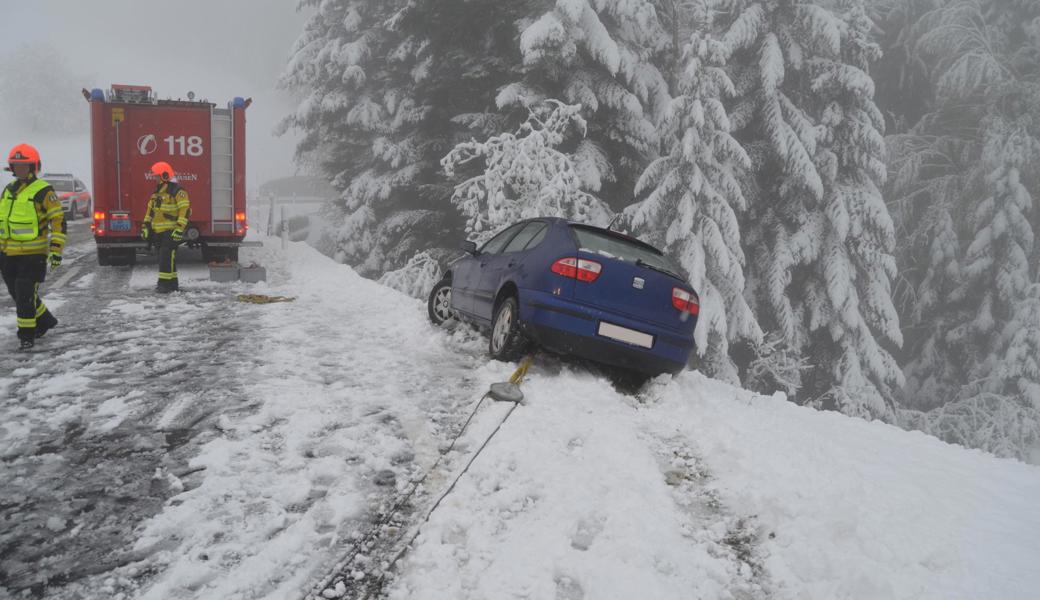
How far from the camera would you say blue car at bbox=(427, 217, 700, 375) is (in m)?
5.70

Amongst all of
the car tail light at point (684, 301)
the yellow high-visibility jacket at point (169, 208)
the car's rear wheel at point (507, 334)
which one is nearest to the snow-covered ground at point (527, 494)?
the car's rear wheel at point (507, 334)

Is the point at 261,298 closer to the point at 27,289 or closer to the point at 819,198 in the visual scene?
the point at 27,289

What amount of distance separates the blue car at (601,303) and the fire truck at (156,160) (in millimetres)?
8910

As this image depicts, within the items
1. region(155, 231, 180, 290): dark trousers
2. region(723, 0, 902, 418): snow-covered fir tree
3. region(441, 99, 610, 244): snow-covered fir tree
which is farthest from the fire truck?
region(723, 0, 902, 418): snow-covered fir tree

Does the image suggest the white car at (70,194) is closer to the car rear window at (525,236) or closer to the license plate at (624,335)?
the car rear window at (525,236)

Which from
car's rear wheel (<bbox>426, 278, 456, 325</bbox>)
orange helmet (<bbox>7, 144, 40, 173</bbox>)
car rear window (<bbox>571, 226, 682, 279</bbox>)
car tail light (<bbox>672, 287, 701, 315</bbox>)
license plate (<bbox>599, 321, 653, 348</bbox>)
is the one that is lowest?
car's rear wheel (<bbox>426, 278, 456, 325</bbox>)

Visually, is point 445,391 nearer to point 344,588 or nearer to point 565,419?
point 565,419

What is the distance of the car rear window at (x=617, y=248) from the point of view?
5.96 meters

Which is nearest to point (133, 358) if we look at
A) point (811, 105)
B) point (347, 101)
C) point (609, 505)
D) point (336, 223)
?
point (609, 505)

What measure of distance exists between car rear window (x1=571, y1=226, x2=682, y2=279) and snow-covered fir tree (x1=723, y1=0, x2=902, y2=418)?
10.5m

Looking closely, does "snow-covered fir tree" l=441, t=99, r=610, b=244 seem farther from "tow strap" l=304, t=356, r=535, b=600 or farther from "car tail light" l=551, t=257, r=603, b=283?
"tow strap" l=304, t=356, r=535, b=600

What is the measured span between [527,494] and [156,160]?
459 inches

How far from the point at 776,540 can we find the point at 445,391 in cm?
297

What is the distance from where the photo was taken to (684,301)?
19.4ft
